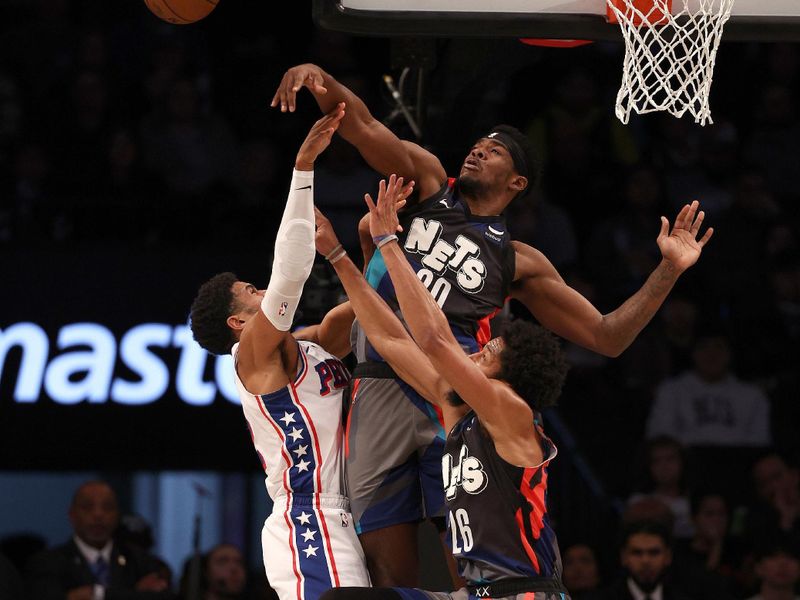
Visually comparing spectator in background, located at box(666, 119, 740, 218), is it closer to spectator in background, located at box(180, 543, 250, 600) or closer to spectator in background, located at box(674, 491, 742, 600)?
spectator in background, located at box(674, 491, 742, 600)

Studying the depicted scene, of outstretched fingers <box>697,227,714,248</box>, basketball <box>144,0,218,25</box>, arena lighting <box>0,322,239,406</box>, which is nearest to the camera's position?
basketball <box>144,0,218,25</box>

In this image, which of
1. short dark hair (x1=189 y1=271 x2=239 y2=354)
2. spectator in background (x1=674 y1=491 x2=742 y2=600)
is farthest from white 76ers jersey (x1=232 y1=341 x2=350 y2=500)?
spectator in background (x1=674 y1=491 x2=742 y2=600)

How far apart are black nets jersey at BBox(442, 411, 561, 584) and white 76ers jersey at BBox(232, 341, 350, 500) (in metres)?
0.63

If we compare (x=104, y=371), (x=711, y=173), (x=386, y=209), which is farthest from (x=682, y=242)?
(x=711, y=173)

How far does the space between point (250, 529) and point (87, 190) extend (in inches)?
109

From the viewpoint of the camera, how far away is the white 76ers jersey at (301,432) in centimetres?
566

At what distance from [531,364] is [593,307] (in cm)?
110

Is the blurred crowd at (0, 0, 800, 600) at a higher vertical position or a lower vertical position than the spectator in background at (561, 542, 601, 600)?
higher


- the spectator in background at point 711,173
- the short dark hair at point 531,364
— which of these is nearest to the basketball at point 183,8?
the short dark hair at point 531,364

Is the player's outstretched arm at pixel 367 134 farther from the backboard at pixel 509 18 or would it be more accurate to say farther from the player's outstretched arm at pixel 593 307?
the player's outstretched arm at pixel 593 307

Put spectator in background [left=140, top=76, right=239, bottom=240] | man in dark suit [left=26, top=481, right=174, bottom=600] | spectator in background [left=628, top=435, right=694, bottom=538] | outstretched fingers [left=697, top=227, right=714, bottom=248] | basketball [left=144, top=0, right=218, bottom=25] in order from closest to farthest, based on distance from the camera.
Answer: basketball [left=144, top=0, right=218, bottom=25]
outstretched fingers [left=697, top=227, right=714, bottom=248]
man in dark suit [left=26, top=481, right=174, bottom=600]
spectator in background [left=628, top=435, right=694, bottom=538]
spectator in background [left=140, top=76, right=239, bottom=240]

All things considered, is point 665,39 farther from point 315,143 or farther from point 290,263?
point 290,263

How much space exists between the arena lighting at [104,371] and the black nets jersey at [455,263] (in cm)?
382

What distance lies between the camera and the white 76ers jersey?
5.66m
